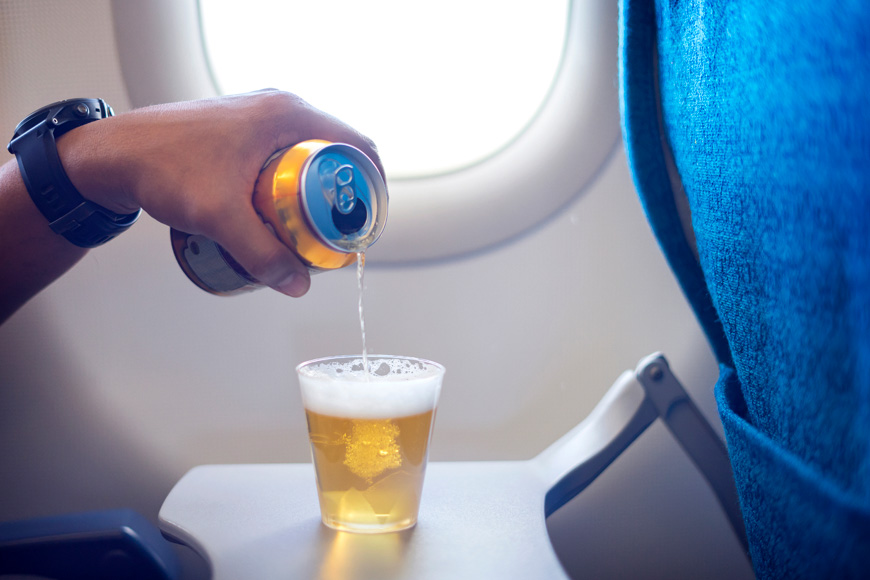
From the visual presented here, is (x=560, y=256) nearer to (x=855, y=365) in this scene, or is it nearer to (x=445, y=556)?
(x=445, y=556)

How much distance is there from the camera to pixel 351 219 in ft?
1.89

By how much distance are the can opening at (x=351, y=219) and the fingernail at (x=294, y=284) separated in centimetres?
6

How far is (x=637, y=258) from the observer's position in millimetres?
963

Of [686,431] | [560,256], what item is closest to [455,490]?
[686,431]

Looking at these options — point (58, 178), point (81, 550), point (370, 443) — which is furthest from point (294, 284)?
point (81, 550)

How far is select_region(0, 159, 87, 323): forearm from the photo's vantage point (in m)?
0.70

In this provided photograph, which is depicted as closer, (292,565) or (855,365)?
(855,365)

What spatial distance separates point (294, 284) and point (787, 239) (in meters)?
0.39

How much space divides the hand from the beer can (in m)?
0.02

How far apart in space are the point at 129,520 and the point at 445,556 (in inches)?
15.9

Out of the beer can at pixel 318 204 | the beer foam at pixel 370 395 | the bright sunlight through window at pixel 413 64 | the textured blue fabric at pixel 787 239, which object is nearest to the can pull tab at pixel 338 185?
the beer can at pixel 318 204

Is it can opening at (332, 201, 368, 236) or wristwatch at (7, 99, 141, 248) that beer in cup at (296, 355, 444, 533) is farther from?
wristwatch at (7, 99, 141, 248)

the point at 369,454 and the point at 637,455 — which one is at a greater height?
the point at 369,454

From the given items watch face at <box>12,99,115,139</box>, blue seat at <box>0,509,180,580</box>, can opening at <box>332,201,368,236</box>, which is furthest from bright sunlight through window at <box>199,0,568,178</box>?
blue seat at <box>0,509,180,580</box>
